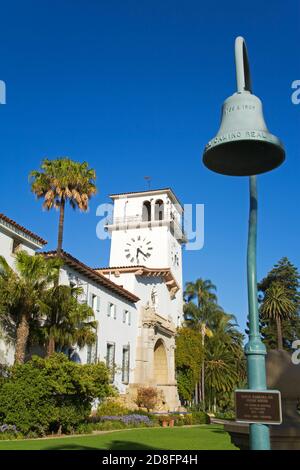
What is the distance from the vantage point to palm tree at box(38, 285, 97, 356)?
2178cm

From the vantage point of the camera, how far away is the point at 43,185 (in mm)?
25672

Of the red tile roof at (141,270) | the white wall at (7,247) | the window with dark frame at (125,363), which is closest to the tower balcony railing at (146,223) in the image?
the red tile roof at (141,270)

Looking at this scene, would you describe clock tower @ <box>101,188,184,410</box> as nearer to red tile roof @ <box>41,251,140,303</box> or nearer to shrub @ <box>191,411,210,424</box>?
red tile roof @ <box>41,251,140,303</box>

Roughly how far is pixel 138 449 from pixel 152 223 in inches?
1691

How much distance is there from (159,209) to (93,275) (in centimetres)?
2795

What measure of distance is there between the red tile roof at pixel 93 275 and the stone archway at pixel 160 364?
822cm

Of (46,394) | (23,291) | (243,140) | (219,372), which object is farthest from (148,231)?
(243,140)

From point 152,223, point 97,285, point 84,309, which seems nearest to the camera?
point 84,309

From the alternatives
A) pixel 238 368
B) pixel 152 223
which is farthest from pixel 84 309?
pixel 238 368

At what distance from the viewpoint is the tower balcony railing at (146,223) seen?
5681cm

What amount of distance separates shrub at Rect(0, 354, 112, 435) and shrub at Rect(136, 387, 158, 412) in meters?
14.8

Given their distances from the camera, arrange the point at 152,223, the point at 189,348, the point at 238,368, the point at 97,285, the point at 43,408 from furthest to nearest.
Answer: the point at 238,368 < the point at 152,223 < the point at 189,348 < the point at 97,285 < the point at 43,408

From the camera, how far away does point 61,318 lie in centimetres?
2283

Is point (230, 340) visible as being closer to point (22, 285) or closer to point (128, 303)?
point (128, 303)
